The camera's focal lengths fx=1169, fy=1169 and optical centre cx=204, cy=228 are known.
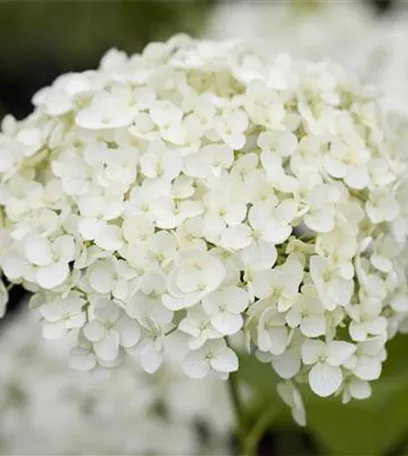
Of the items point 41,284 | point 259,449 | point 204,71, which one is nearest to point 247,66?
point 204,71

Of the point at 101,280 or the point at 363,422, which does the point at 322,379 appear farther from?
the point at 363,422

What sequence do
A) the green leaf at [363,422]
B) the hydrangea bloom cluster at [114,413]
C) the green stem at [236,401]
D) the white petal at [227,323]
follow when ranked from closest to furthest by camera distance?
1. the white petal at [227,323]
2. the green stem at [236,401]
3. the green leaf at [363,422]
4. the hydrangea bloom cluster at [114,413]

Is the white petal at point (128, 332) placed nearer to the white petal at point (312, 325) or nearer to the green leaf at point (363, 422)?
the white petal at point (312, 325)

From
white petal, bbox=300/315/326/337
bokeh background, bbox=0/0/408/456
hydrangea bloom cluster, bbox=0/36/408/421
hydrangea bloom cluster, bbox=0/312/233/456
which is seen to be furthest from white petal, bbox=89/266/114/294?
hydrangea bloom cluster, bbox=0/312/233/456

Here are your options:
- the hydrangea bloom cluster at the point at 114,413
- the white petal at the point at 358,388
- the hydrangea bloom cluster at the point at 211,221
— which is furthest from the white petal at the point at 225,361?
the hydrangea bloom cluster at the point at 114,413

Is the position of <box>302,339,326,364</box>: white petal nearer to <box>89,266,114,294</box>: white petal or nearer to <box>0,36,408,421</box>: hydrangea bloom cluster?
<box>0,36,408,421</box>: hydrangea bloom cluster

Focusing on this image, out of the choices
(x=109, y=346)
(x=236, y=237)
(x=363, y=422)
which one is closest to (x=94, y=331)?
(x=109, y=346)

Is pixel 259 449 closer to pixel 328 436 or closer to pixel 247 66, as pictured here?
pixel 328 436
